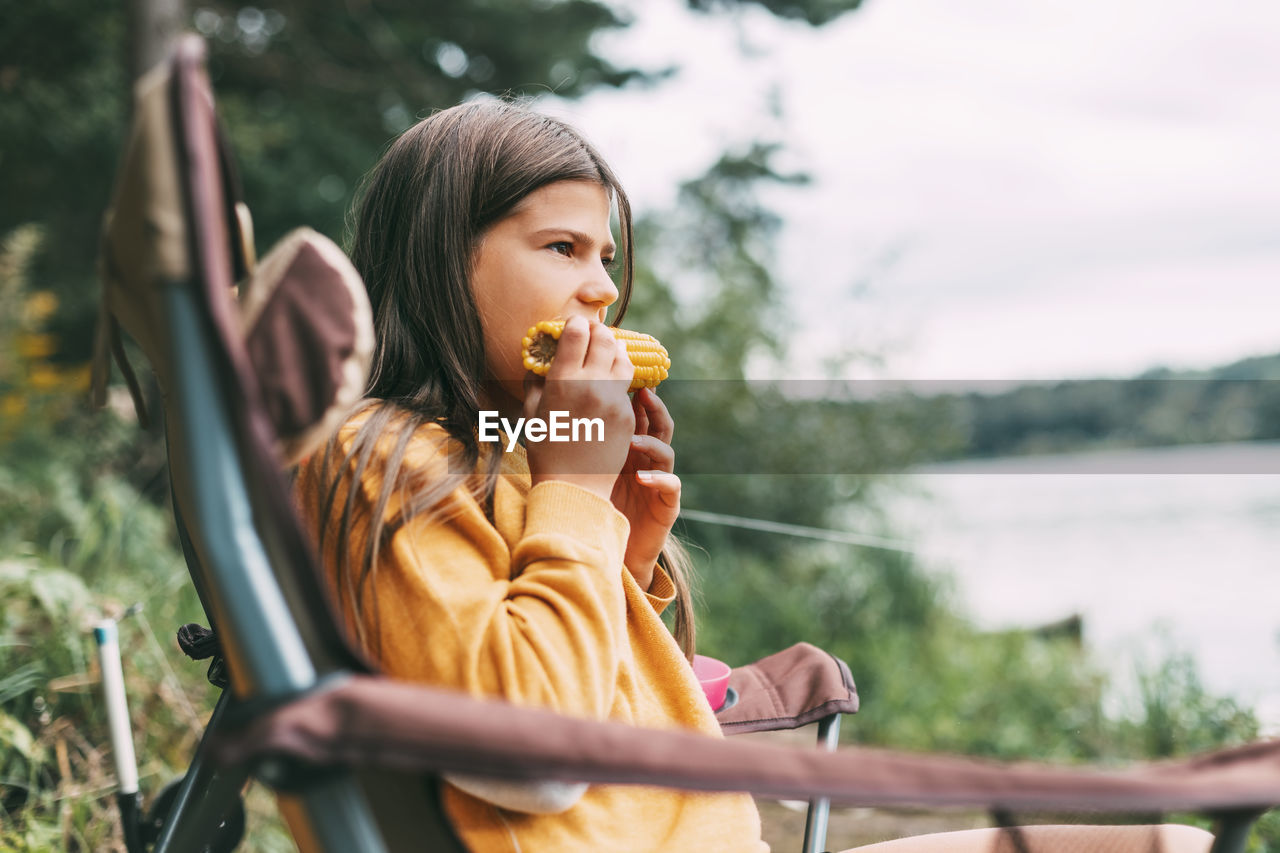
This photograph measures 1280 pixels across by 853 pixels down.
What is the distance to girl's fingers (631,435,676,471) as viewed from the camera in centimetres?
139

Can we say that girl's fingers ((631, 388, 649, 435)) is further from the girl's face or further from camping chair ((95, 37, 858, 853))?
camping chair ((95, 37, 858, 853))

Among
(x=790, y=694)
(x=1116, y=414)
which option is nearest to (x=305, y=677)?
(x=790, y=694)

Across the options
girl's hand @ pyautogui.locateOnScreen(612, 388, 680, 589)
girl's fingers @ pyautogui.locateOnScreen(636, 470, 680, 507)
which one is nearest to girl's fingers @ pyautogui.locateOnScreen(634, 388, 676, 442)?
girl's hand @ pyautogui.locateOnScreen(612, 388, 680, 589)

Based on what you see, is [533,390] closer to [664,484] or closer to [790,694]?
[664,484]

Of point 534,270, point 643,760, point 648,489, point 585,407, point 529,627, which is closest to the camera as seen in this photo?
point 643,760

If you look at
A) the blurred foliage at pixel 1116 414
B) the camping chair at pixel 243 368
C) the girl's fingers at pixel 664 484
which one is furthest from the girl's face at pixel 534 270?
the blurred foliage at pixel 1116 414

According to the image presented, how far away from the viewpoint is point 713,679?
59.5 inches

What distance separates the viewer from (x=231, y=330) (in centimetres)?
68

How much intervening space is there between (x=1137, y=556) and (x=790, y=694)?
718 cm

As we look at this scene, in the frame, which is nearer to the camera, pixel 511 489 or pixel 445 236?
pixel 511 489

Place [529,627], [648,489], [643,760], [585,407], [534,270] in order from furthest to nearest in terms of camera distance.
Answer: [648,489] → [534,270] → [585,407] → [529,627] → [643,760]

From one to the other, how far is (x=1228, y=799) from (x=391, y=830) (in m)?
0.73

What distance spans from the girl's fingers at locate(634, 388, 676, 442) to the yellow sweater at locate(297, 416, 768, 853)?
1.26 feet

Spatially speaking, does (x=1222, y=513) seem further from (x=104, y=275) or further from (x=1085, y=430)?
(x=104, y=275)
